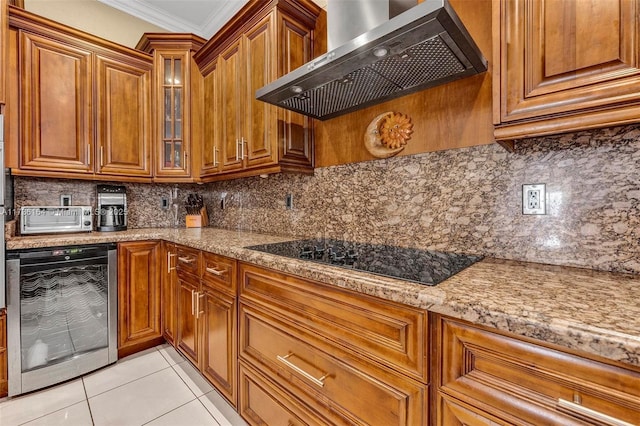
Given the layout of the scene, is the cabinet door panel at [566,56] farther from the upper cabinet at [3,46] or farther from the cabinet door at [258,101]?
the upper cabinet at [3,46]

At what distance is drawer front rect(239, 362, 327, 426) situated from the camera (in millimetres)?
1147

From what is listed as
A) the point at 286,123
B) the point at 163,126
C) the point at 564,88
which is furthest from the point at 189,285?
the point at 564,88

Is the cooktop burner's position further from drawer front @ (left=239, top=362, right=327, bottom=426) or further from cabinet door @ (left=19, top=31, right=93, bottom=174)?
cabinet door @ (left=19, top=31, right=93, bottom=174)

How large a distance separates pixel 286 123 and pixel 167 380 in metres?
1.85

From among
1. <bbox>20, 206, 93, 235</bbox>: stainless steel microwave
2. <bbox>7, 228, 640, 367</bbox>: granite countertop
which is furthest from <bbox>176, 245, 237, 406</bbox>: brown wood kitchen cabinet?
<bbox>20, 206, 93, 235</bbox>: stainless steel microwave

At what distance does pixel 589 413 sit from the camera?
1.80 feet

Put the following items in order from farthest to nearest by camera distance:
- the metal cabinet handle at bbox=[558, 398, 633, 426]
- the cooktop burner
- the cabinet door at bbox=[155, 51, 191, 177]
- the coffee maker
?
the cabinet door at bbox=[155, 51, 191, 177] < the coffee maker < the cooktop burner < the metal cabinet handle at bbox=[558, 398, 633, 426]

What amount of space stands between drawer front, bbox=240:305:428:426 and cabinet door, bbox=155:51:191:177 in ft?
5.65

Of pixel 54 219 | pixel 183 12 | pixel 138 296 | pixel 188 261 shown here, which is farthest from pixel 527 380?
pixel 183 12

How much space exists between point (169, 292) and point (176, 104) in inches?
64.1

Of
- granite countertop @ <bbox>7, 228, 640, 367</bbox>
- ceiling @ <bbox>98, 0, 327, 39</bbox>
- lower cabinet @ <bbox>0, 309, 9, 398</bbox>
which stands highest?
ceiling @ <bbox>98, 0, 327, 39</bbox>

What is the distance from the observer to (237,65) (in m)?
2.04

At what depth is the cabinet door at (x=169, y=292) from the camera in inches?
83.7

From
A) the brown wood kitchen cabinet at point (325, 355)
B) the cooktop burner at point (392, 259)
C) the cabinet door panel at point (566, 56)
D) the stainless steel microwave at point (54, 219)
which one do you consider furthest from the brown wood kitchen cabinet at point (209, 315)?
the cabinet door panel at point (566, 56)
